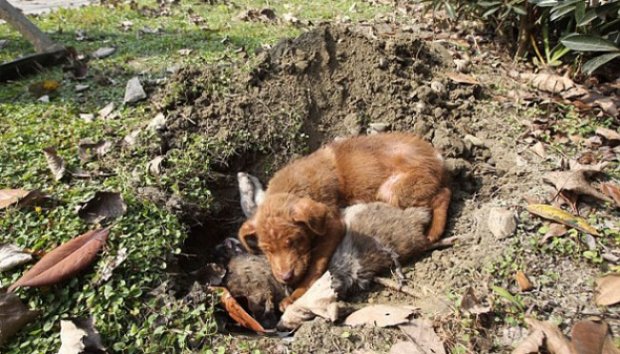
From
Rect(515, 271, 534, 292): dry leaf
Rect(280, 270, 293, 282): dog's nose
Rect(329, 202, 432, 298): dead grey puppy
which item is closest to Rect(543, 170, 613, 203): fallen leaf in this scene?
Rect(515, 271, 534, 292): dry leaf

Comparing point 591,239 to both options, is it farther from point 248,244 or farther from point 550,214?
point 248,244

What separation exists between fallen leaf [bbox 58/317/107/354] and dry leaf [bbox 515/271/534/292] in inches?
105

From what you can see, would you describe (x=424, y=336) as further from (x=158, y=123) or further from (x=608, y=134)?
(x=158, y=123)

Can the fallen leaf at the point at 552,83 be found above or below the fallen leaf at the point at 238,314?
above

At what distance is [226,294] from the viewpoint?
336 cm

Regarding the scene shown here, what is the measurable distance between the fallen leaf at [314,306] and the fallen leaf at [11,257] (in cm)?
179

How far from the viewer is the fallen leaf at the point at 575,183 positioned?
3600mm

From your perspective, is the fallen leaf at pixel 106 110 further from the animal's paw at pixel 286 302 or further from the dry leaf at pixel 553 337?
the dry leaf at pixel 553 337

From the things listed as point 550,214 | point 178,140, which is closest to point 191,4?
point 178,140

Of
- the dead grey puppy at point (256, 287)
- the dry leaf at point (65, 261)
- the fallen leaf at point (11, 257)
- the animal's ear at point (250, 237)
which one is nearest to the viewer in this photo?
the dry leaf at point (65, 261)

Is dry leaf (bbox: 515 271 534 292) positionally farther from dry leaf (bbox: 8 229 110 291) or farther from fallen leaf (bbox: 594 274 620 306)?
dry leaf (bbox: 8 229 110 291)

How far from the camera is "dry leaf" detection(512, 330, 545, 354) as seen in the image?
2660 mm

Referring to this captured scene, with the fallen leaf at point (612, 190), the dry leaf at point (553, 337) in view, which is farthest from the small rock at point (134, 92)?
the fallen leaf at point (612, 190)

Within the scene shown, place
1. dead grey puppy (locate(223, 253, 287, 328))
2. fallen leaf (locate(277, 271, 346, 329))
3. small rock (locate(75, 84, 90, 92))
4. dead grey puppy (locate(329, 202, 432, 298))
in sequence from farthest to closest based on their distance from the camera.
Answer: small rock (locate(75, 84, 90, 92)) < dead grey puppy (locate(329, 202, 432, 298)) < dead grey puppy (locate(223, 253, 287, 328)) < fallen leaf (locate(277, 271, 346, 329))
